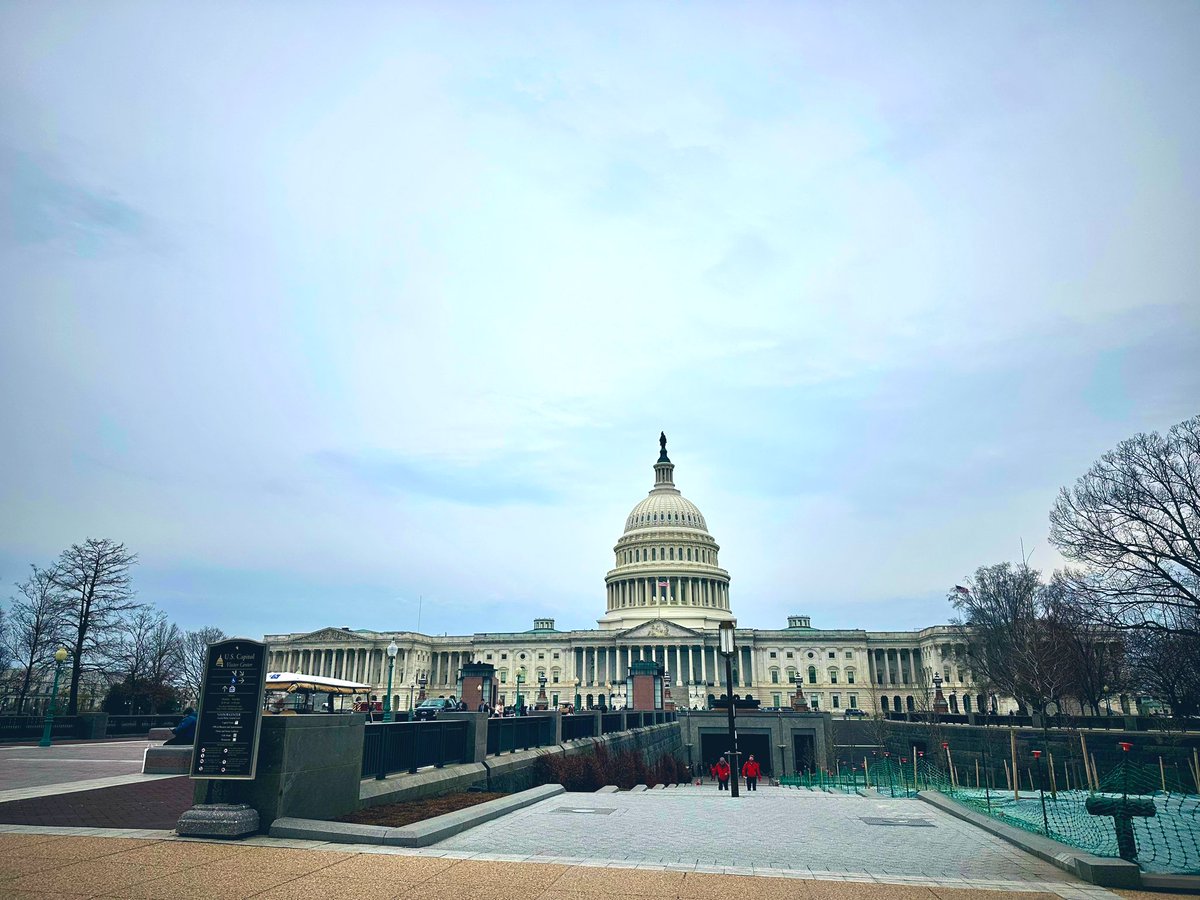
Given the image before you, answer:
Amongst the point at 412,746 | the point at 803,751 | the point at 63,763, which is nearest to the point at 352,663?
the point at 803,751

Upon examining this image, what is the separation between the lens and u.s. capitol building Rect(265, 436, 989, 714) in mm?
133750

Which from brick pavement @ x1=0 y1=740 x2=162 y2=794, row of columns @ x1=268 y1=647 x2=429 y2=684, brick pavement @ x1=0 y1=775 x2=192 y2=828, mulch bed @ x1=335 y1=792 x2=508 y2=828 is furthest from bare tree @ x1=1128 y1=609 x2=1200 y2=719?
row of columns @ x1=268 y1=647 x2=429 y2=684

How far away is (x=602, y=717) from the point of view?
125 feet

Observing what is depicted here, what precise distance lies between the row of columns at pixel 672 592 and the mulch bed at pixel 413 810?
12874 cm

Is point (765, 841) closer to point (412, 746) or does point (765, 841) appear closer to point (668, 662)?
point (412, 746)

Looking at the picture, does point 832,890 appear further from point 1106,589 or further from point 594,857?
point 1106,589

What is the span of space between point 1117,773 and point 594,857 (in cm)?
1067

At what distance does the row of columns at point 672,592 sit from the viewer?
149 metres

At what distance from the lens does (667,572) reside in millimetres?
150375

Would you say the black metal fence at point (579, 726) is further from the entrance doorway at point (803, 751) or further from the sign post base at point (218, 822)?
the entrance doorway at point (803, 751)

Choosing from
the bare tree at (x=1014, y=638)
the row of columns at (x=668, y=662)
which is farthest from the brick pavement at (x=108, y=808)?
the row of columns at (x=668, y=662)

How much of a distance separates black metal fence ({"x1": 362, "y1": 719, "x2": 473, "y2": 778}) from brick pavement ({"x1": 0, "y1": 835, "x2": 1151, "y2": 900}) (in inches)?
185

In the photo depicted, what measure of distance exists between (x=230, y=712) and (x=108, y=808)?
494 cm

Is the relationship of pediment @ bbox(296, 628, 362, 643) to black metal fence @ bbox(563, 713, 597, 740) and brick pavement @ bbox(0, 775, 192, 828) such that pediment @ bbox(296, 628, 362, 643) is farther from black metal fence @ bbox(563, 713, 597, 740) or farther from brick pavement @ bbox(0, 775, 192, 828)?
brick pavement @ bbox(0, 775, 192, 828)
